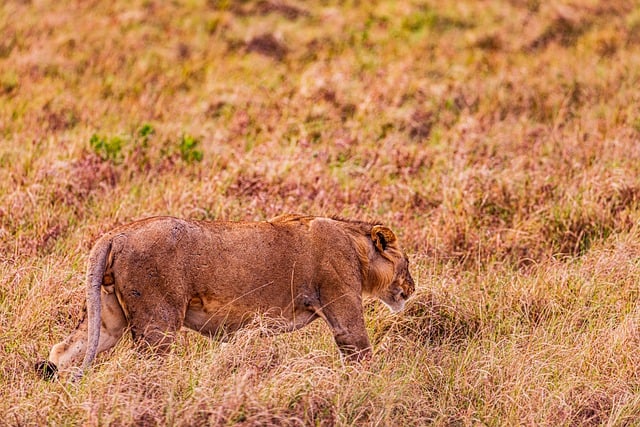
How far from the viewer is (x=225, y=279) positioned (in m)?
5.66

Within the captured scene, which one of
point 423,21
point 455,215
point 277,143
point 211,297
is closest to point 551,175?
point 455,215

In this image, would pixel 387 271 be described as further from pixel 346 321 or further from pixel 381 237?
pixel 346 321

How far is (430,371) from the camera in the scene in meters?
5.93

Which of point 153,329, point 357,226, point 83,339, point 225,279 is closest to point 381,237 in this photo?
point 357,226

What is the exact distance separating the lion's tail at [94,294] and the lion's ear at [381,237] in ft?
6.11

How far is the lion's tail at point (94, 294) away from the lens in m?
5.21

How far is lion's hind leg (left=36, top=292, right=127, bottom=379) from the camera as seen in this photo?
18.1ft

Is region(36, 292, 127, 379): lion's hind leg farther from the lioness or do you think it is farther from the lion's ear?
the lion's ear

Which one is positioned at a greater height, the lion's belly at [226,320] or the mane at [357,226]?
the mane at [357,226]

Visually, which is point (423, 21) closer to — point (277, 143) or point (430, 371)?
point (277, 143)

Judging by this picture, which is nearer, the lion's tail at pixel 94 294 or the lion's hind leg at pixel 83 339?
the lion's tail at pixel 94 294

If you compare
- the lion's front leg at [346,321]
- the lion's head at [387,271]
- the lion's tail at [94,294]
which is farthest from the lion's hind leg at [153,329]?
the lion's head at [387,271]

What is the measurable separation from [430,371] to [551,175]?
4344 mm

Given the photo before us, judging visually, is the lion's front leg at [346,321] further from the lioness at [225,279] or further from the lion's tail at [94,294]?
the lion's tail at [94,294]
